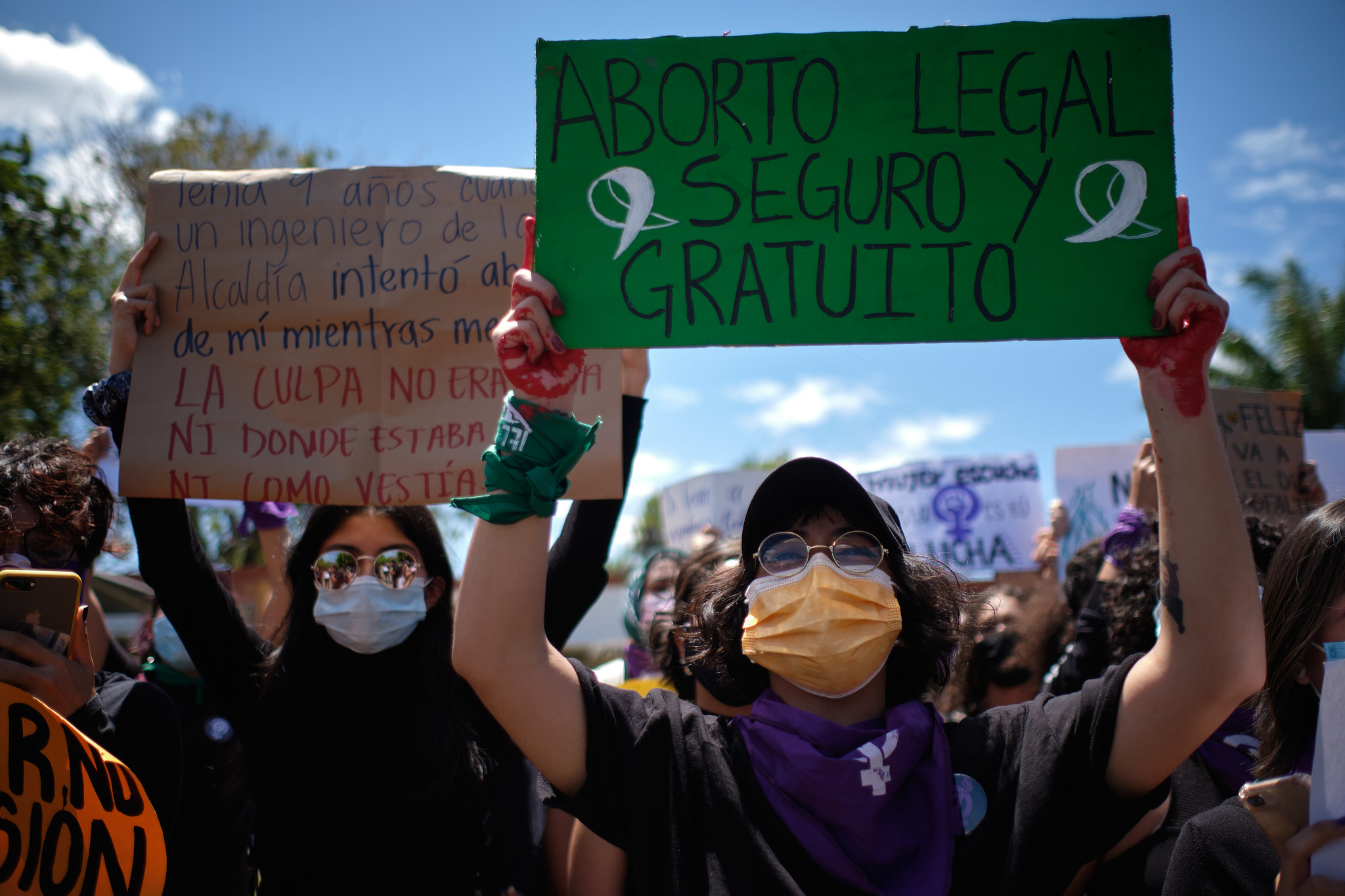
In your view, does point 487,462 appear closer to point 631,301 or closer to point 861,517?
point 631,301

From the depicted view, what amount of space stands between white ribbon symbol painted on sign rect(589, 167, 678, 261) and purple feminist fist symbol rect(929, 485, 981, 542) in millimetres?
5108

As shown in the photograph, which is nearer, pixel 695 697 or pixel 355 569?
pixel 355 569

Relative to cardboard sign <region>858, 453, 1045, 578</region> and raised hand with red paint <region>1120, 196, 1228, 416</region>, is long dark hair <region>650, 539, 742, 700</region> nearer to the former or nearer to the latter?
raised hand with red paint <region>1120, 196, 1228, 416</region>

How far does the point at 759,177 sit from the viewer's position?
2020mm

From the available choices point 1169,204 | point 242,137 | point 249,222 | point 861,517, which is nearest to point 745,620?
point 861,517

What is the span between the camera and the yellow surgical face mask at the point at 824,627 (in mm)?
1989

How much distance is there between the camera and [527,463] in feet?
→ 5.95

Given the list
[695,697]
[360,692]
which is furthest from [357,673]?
[695,697]

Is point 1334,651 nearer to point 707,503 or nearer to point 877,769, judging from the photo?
point 877,769

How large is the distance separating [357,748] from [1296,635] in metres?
2.54

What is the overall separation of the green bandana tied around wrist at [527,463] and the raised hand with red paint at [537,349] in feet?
0.13

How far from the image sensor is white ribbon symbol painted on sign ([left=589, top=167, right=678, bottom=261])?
1.98 m

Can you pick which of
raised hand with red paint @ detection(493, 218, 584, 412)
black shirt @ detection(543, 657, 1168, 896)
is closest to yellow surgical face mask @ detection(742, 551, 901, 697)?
black shirt @ detection(543, 657, 1168, 896)

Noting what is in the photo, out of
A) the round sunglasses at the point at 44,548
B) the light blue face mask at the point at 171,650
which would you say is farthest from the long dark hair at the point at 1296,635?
the light blue face mask at the point at 171,650
